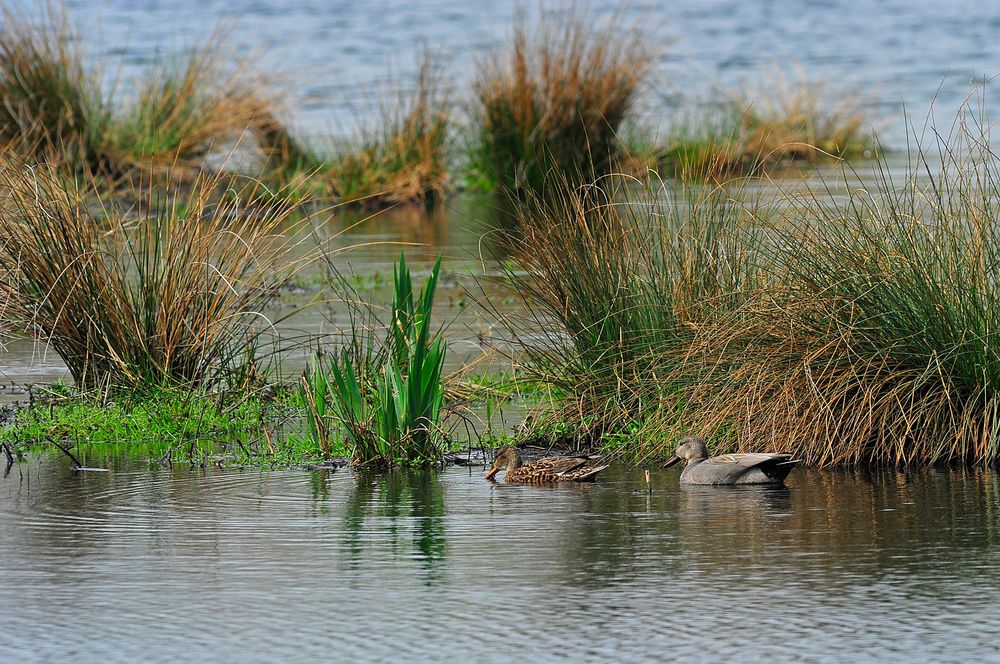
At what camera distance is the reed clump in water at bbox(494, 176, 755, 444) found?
26.5 ft

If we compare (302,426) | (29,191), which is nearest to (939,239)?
(302,426)

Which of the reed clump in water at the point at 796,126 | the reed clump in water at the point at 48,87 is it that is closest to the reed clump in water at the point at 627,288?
the reed clump in water at the point at 48,87

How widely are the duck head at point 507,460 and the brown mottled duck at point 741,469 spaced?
2.11 ft

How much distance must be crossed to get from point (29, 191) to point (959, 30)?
38.1 meters

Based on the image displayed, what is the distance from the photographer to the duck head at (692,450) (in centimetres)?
731

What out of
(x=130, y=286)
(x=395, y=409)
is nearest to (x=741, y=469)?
(x=395, y=409)

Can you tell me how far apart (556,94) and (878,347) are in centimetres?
1098

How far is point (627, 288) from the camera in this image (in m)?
8.14

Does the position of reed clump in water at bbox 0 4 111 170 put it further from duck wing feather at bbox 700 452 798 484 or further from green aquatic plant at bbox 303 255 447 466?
duck wing feather at bbox 700 452 798 484

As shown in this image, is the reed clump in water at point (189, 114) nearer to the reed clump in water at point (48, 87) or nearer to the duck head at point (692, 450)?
the reed clump in water at point (48, 87)


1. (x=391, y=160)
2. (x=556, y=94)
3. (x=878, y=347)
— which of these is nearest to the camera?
(x=878, y=347)

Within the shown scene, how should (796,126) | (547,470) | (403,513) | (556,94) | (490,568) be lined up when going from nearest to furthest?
(490,568) → (403,513) → (547,470) → (556,94) → (796,126)

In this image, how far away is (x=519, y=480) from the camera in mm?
7285

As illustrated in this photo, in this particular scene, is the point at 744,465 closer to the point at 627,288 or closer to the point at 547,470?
the point at 547,470
